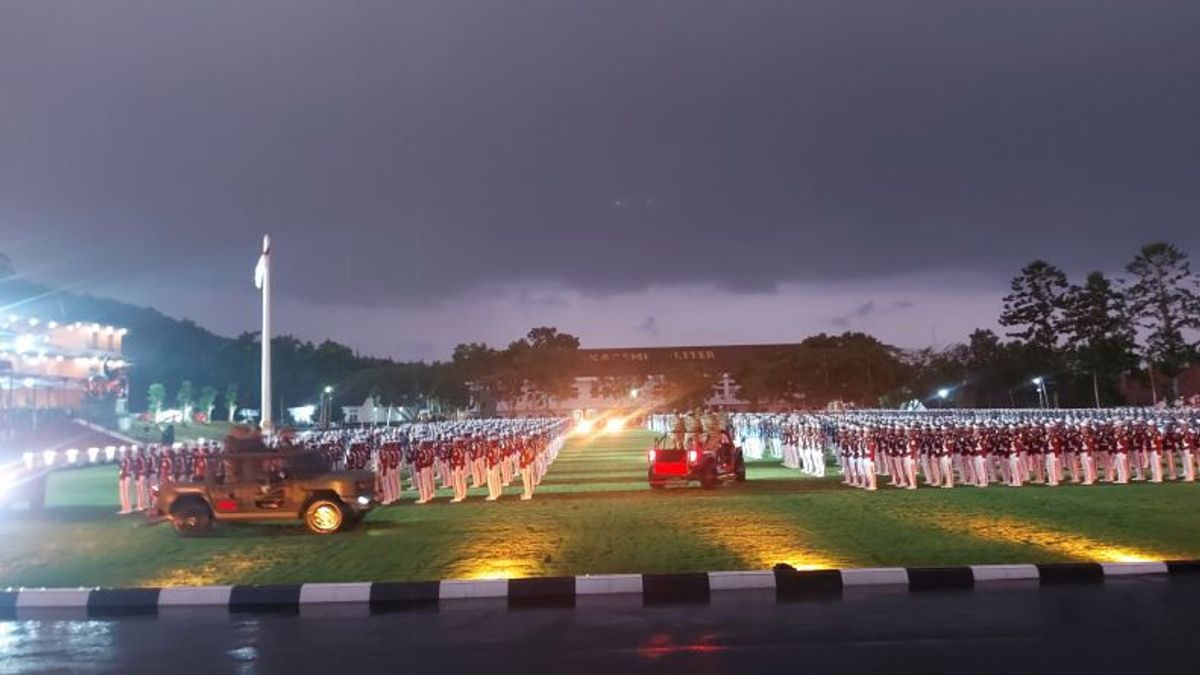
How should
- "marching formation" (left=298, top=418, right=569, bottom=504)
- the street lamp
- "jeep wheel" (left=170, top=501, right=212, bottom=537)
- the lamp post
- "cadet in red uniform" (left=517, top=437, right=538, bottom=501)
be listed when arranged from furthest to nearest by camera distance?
the lamp post, the street lamp, "cadet in red uniform" (left=517, top=437, right=538, bottom=501), "marching formation" (left=298, top=418, right=569, bottom=504), "jeep wheel" (left=170, top=501, right=212, bottom=537)

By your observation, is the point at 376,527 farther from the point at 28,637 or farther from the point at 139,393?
the point at 139,393

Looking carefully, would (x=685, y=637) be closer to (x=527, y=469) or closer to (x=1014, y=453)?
(x=527, y=469)

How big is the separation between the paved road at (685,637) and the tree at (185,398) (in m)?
63.3

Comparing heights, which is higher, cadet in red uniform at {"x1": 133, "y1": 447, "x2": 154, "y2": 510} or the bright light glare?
the bright light glare

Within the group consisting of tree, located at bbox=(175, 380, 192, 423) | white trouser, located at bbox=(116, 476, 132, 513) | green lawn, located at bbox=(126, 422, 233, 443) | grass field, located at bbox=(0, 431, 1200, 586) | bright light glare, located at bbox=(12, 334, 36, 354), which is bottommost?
grass field, located at bbox=(0, 431, 1200, 586)

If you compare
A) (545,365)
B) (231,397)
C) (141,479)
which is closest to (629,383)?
(545,365)

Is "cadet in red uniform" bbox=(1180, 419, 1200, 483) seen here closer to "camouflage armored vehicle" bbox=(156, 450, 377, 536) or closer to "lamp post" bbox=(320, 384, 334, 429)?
"camouflage armored vehicle" bbox=(156, 450, 377, 536)

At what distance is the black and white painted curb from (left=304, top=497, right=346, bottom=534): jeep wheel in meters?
4.61

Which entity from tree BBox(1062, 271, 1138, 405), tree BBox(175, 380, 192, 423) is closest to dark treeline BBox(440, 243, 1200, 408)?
tree BBox(1062, 271, 1138, 405)

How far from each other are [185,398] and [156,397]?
201 centimetres

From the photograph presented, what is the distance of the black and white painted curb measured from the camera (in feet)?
31.4

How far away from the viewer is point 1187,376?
65.9 metres

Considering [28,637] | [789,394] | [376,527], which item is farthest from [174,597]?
[789,394]

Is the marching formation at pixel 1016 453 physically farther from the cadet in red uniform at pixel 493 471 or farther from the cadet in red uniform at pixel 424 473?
the cadet in red uniform at pixel 424 473
